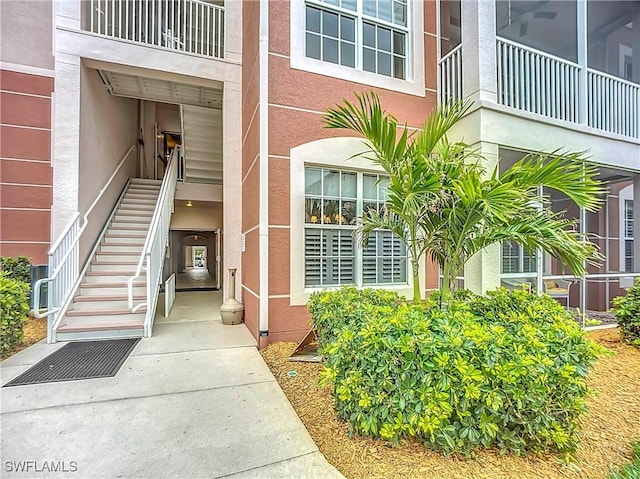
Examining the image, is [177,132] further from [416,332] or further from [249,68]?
[416,332]

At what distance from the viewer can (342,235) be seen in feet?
16.7

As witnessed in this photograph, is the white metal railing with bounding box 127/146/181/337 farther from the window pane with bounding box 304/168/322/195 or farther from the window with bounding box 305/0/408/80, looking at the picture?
the window with bounding box 305/0/408/80

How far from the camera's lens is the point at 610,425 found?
107 inches

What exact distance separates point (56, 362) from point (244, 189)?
12.9ft

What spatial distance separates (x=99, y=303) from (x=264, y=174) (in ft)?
11.7

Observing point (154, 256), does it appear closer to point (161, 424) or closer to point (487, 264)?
point (161, 424)

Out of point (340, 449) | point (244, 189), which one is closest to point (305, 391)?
point (340, 449)

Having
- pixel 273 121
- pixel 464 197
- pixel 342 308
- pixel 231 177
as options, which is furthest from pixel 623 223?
pixel 231 177

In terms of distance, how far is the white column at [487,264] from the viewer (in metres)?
4.84

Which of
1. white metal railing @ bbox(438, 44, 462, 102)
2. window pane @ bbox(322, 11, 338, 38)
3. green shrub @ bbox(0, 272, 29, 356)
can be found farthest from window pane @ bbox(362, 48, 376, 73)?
green shrub @ bbox(0, 272, 29, 356)

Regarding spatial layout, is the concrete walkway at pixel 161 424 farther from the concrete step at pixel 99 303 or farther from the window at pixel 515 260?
the window at pixel 515 260

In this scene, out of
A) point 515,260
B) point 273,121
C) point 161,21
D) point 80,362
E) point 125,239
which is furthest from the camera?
point 125,239

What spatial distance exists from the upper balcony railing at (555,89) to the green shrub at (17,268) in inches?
329

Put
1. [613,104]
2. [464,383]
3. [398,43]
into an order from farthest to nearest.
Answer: [613,104] < [398,43] < [464,383]
